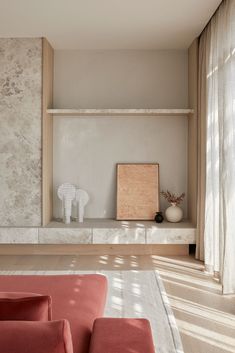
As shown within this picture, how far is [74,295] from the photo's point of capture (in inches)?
98.3

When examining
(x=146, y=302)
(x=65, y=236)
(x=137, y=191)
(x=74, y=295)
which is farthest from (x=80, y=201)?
(x=74, y=295)

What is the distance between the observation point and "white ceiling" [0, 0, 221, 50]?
175 inches

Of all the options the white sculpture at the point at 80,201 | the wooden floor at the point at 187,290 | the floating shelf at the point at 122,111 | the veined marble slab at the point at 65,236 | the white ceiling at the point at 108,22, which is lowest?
the wooden floor at the point at 187,290

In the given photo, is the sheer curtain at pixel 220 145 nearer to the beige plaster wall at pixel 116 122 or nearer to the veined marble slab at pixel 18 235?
the beige plaster wall at pixel 116 122

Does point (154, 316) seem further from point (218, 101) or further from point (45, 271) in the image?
point (218, 101)

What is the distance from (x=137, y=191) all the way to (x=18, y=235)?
1709 mm

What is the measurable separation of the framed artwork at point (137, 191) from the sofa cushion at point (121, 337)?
4.31 meters

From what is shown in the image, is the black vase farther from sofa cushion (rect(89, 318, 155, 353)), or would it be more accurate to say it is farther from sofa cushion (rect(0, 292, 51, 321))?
sofa cushion (rect(0, 292, 51, 321))

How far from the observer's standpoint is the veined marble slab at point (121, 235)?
219 inches

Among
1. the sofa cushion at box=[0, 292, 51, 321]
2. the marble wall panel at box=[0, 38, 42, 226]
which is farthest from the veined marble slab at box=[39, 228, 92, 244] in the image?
the sofa cushion at box=[0, 292, 51, 321]

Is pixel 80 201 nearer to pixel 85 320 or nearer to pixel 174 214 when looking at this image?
pixel 174 214

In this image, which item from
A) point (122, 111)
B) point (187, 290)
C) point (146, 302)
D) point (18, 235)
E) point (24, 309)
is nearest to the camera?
point (24, 309)

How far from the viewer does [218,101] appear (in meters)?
4.43

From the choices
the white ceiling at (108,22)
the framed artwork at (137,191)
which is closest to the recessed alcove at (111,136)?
the framed artwork at (137,191)
